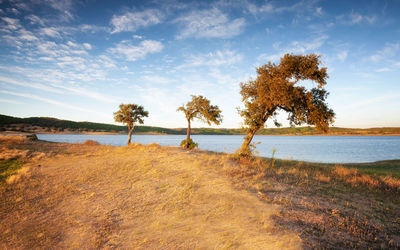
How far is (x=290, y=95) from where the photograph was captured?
13.1m

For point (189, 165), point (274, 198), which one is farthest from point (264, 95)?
point (274, 198)

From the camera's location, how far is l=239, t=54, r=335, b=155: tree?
1330 centimetres

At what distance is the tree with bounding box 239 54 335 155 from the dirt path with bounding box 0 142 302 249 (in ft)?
23.6

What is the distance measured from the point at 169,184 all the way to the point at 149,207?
2371 millimetres

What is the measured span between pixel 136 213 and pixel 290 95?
12354mm

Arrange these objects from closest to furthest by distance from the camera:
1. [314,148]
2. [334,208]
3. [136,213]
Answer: [136,213], [334,208], [314,148]

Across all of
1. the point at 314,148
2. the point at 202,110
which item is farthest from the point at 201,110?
the point at 314,148

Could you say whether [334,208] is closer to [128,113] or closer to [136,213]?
[136,213]

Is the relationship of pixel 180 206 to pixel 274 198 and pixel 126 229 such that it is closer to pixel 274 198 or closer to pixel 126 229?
pixel 126 229

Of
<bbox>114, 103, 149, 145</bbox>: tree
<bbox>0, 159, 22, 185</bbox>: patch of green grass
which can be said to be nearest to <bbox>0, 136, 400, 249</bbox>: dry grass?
<bbox>0, 159, 22, 185</bbox>: patch of green grass

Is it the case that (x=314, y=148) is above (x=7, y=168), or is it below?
below

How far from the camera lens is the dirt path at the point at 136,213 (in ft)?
15.2

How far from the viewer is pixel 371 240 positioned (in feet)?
15.4

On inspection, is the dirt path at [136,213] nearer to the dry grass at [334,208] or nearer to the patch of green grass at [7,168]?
the dry grass at [334,208]
